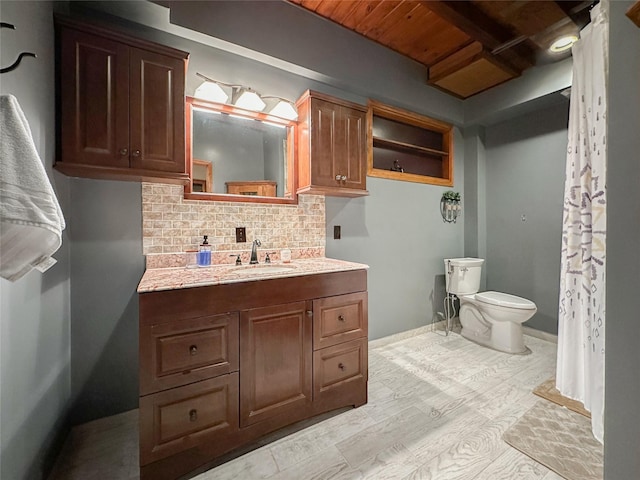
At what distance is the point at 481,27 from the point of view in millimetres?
2104

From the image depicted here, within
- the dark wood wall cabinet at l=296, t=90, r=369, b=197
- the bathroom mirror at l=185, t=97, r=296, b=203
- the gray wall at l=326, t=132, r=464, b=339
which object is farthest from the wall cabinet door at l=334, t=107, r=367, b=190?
the bathroom mirror at l=185, t=97, r=296, b=203

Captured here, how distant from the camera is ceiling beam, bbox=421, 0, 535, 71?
1899 millimetres

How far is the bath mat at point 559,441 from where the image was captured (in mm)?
1273

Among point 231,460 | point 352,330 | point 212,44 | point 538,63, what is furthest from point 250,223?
point 538,63

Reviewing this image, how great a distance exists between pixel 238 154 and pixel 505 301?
8.86 feet

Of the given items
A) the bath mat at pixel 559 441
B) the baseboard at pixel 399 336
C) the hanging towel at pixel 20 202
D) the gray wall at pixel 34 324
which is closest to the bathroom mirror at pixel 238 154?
the gray wall at pixel 34 324

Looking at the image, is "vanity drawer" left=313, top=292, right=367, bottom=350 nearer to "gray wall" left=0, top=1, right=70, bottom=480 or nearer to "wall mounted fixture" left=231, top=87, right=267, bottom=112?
"gray wall" left=0, top=1, right=70, bottom=480

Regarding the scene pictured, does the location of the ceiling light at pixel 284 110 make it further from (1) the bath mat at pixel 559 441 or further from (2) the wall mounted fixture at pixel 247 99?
(1) the bath mat at pixel 559 441

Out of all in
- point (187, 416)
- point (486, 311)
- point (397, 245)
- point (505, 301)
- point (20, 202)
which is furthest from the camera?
point (397, 245)

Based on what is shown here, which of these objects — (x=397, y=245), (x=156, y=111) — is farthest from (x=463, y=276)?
(x=156, y=111)

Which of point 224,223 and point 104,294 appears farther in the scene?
point 224,223

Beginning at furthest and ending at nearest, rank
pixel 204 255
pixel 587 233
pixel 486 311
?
1. pixel 486 311
2. pixel 204 255
3. pixel 587 233

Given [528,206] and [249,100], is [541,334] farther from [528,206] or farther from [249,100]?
[249,100]

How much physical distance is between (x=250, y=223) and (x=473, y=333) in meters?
2.50
